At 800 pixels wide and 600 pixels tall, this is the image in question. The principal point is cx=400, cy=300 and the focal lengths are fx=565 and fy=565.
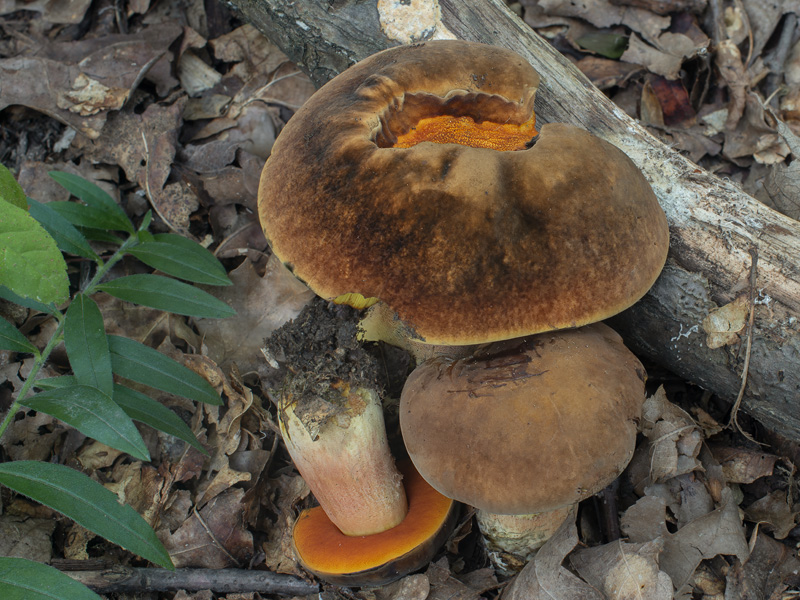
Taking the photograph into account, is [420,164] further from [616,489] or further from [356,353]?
[616,489]

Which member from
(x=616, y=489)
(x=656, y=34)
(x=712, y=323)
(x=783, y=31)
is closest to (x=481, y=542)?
(x=616, y=489)

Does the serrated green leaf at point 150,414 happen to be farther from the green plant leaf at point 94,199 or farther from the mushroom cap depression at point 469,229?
the mushroom cap depression at point 469,229

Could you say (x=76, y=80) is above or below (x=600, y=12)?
below

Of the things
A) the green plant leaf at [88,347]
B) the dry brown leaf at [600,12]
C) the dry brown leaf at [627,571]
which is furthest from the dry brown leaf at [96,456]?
the dry brown leaf at [600,12]

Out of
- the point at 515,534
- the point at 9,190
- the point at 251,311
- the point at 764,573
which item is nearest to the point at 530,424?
the point at 515,534

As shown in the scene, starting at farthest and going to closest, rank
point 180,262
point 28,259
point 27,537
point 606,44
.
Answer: point 606,44 < point 180,262 < point 27,537 < point 28,259

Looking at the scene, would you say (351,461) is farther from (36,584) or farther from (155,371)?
(36,584)

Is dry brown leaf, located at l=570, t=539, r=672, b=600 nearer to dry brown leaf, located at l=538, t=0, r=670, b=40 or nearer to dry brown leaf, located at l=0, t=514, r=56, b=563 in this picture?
dry brown leaf, located at l=0, t=514, r=56, b=563
